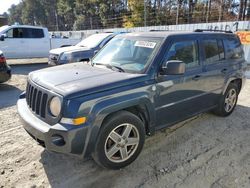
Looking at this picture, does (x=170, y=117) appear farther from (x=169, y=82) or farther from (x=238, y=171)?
(x=238, y=171)

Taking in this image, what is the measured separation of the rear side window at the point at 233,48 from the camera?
4.72 m

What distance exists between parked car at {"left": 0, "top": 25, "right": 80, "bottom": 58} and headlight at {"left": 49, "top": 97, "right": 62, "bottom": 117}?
10.2 metres

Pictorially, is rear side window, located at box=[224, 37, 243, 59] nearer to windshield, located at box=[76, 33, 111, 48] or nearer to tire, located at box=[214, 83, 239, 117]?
tire, located at box=[214, 83, 239, 117]

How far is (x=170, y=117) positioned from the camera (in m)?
3.67

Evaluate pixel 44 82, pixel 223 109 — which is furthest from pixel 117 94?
pixel 223 109

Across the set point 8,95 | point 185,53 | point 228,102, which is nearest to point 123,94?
point 185,53

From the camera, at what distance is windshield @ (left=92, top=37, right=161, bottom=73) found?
133 inches

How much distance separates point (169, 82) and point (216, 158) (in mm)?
1296

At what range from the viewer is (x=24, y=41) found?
12.0 meters

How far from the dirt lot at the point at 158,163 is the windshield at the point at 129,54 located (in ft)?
4.31

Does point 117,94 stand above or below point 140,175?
above

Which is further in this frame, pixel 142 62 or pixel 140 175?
pixel 142 62

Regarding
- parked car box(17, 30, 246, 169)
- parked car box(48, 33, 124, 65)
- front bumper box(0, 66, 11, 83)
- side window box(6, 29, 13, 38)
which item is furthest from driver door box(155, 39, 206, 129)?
side window box(6, 29, 13, 38)

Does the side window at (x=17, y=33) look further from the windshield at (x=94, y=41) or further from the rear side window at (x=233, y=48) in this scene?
the rear side window at (x=233, y=48)
